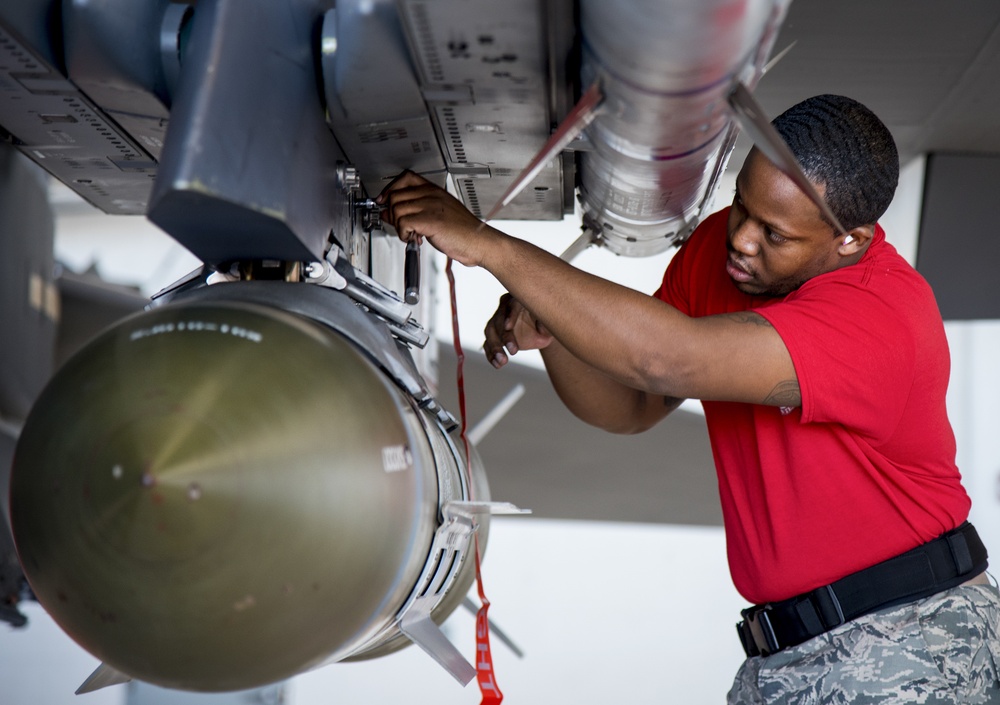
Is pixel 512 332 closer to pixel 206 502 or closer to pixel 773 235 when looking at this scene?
pixel 773 235

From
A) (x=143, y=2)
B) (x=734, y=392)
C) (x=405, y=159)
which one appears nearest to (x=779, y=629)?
(x=734, y=392)

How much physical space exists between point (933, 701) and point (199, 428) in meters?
1.20

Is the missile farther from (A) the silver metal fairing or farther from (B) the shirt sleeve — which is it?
(B) the shirt sleeve

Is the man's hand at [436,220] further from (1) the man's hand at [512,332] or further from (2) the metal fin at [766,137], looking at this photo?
(2) the metal fin at [766,137]

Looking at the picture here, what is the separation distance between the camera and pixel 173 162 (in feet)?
3.83

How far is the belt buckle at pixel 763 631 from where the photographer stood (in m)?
1.63

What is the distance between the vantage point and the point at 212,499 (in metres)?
1.01

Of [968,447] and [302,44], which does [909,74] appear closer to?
[302,44]

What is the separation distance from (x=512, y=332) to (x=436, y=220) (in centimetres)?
37

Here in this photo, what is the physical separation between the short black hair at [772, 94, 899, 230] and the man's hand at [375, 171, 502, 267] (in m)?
0.52

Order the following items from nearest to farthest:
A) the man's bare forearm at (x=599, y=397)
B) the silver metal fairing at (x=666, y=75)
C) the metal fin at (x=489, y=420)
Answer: the silver metal fairing at (x=666, y=75), the man's bare forearm at (x=599, y=397), the metal fin at (x=489, y=420)

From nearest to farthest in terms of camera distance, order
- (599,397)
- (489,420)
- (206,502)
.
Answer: (206,502) < (599,397) < (489,420)

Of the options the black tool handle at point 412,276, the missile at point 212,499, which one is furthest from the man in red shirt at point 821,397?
the missile at point 212,499

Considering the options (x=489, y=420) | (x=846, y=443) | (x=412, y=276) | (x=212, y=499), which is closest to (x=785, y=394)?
(x=846, y=443)
